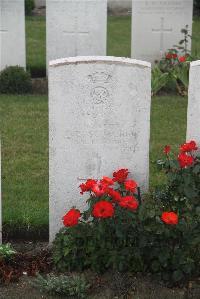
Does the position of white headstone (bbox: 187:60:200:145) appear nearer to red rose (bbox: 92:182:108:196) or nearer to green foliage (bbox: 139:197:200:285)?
green foliage (bbox: 139:197:200:285)

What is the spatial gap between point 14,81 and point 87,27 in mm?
1304

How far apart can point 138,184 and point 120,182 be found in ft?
1.10

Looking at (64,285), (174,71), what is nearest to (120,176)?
(64,285)

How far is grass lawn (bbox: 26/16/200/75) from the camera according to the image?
1236cm

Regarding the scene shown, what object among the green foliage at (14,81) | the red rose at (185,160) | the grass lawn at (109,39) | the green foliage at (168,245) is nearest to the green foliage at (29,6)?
the grass lawn at (109,39)

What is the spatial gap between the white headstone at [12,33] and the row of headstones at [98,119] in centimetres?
580

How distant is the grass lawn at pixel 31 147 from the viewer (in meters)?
5.49

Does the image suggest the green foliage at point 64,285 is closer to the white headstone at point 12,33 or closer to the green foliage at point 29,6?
the white headstone at point 12,33

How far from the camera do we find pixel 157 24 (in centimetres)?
1077

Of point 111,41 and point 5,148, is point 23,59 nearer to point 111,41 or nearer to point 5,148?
point 5,148

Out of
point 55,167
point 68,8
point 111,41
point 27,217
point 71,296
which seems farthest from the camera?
point 111,41

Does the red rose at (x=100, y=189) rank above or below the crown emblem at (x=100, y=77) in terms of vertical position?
below

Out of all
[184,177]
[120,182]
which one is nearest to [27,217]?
[120,182]

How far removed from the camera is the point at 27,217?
529 cm
